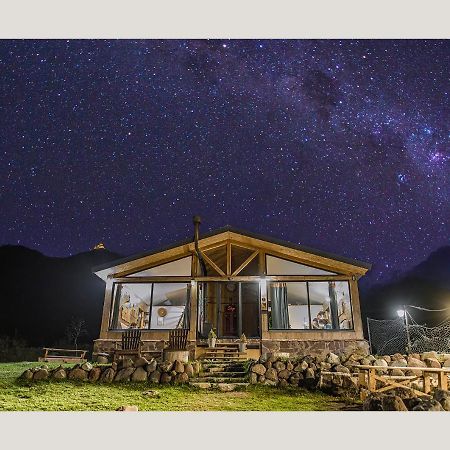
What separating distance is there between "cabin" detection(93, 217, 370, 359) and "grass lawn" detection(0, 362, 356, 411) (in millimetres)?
3975

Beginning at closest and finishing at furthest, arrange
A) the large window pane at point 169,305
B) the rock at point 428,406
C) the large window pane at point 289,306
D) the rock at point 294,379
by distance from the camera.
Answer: the rock at point 428,406 → the rock at point 294,379 → the large window pane at point 289,306 → the large window pane at point 169,305

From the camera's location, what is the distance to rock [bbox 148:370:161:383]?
921cm

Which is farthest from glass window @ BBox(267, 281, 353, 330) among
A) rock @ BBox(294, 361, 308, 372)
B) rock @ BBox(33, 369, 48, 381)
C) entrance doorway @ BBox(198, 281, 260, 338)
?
rock @ BBox(33, 369, 48, 381)

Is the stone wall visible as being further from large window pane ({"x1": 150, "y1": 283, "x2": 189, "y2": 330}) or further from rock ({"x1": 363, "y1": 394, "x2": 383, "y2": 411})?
large window pane ({"x1": 150, "y1": 283, "x2": 189, "y2": 330})

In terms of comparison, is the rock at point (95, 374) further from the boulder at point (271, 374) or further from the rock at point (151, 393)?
the boulder at point (271, 374)

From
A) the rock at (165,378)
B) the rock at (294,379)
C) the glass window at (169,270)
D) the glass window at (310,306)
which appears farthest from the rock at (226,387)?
the glass window at (169,270)

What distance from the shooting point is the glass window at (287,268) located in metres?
13.7

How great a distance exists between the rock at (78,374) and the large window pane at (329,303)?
27.3 feet

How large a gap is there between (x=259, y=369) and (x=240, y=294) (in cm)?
474

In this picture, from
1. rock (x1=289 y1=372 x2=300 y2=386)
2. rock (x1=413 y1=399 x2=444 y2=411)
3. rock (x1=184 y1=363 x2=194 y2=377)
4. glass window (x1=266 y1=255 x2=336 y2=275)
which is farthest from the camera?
glass window (x1=266 y1=255 x2=336 y2=275)

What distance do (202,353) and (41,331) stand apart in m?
34.1

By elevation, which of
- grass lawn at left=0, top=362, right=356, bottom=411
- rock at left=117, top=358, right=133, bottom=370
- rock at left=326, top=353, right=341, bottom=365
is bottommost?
grass lawn at left=0, top=362, right=356, bottom=411

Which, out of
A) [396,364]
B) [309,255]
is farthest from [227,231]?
[396,364]

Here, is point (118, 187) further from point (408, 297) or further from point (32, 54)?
point (408, 297)
